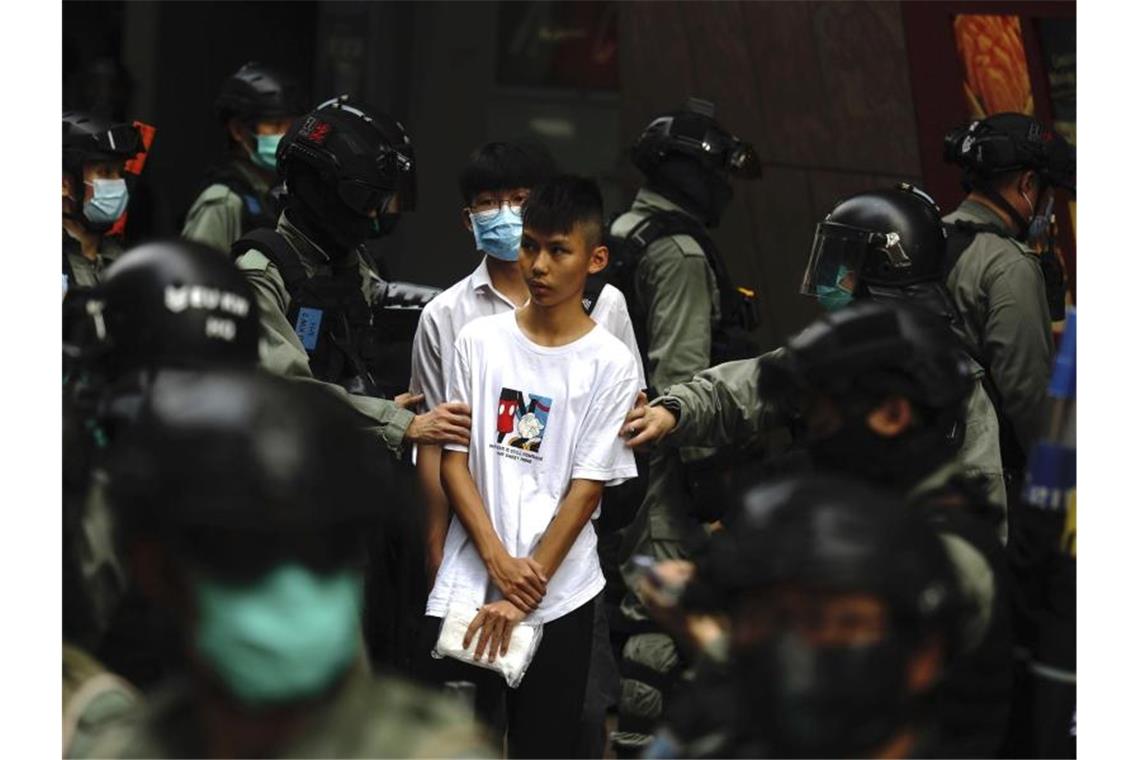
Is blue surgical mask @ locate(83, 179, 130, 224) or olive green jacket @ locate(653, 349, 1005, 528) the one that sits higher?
blue surgical mask @ locate(83, 179, 130, 224)

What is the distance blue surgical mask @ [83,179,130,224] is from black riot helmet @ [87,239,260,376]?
3.10 meters

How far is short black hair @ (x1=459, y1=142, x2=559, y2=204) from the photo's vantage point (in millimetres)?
5566

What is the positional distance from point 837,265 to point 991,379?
0.69 metres

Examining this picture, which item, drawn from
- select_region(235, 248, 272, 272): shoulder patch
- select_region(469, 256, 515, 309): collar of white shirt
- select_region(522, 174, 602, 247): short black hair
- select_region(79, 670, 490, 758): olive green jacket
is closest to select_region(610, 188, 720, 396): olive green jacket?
select_region(469, 256, 515, 309): collar of white shirt

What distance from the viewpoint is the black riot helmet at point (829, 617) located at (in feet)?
8.46

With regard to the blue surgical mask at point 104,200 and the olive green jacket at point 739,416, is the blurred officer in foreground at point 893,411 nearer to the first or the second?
the olive green jacket at point 739,416

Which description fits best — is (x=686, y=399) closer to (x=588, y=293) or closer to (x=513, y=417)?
(x=513, y=417)

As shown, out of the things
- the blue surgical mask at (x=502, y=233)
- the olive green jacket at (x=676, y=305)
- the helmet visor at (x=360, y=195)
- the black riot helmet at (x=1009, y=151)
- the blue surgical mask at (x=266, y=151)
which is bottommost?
the olive green jacket at (x=676, y=305)

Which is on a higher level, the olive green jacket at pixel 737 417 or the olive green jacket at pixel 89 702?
the olive green jacket at pixel 737 417

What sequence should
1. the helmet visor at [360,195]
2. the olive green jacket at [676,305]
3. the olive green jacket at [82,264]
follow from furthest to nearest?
the olive green jacket at [676,305]
the olive green jacket at [82,264]
the helmet visor at [360,195]

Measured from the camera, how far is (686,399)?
4.80 metres

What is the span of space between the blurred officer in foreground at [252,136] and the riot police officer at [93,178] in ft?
2.94

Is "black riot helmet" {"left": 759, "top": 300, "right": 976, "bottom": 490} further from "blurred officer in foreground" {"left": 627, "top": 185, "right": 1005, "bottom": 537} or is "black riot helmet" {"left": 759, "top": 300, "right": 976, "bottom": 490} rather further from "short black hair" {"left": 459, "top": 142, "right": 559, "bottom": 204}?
"short black hair" {"left": 459, "top": 142, "right": 559, "bottom": 204}

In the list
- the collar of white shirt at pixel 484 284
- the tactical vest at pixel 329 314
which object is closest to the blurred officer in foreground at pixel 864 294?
the collar of white shirt at pixel 484 284
